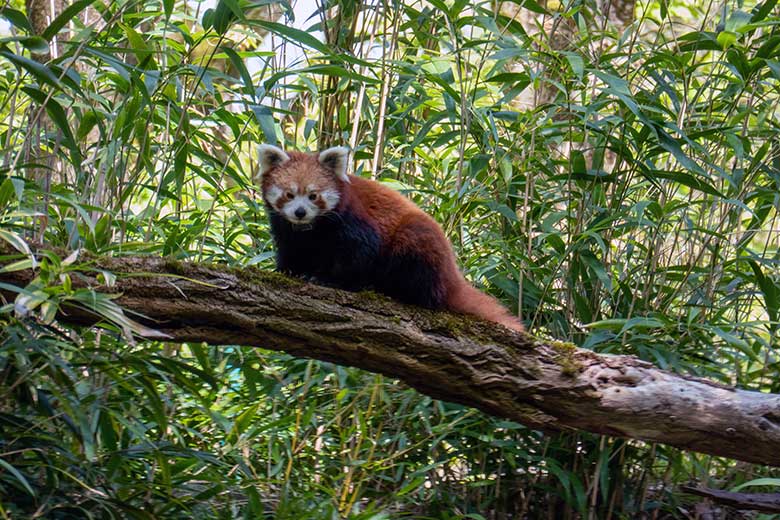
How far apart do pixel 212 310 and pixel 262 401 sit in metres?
0.92

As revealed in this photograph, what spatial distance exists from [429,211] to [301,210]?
2.38 feet

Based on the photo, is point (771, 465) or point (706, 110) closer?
point (771, 465)

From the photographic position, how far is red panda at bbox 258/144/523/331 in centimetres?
303

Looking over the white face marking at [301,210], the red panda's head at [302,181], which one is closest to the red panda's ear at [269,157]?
the red panda's head at [302,181]

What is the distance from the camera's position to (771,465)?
9.07ft

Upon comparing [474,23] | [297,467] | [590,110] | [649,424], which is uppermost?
[474,23]

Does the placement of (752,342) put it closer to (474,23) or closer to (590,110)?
(590,110)

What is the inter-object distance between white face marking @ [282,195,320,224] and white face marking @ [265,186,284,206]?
0.27 feet

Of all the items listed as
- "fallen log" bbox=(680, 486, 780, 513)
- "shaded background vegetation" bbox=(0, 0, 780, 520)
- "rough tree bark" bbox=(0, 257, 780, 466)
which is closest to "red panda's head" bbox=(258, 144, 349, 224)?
"shaded background vegetation" bbox=(0, 0, 780, 520)

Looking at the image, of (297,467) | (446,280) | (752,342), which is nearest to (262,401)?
(297,467)

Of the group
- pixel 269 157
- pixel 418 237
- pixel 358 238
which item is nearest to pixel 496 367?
pixel 418 237

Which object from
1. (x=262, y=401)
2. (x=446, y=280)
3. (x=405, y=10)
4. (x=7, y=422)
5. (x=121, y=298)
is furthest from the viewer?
(x=405, y=10)

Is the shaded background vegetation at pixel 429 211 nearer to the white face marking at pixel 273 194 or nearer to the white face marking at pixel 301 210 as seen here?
the white face marking at pixel 273 194

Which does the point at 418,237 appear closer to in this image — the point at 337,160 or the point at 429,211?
the point at 337,160
